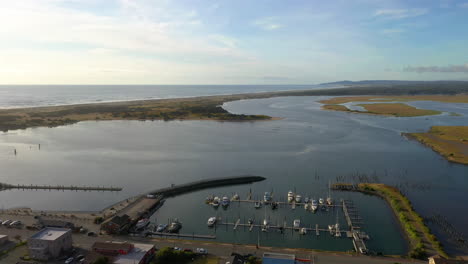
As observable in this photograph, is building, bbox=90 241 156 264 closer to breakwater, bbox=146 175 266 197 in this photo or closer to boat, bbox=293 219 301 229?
boat, bbox=293 219 301 229

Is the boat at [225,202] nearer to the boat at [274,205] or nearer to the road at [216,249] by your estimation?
the boat at [274,205]

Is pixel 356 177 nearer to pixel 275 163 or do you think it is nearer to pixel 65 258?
pixel 275 163

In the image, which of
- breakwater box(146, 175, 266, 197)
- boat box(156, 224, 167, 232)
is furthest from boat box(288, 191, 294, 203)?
boat box(156, 224, 167, 232)

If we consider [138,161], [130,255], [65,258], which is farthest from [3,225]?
[138,161]

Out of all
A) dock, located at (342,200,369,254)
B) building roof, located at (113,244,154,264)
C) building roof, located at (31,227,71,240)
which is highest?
building roof, located at (31,227,71,240)

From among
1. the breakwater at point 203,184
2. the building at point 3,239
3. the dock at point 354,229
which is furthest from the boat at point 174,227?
the dock at point 354,229

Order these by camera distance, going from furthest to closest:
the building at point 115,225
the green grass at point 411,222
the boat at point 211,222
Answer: the boat at point 211,222 < the building at point 115,225 < the green grass at point 411,222
